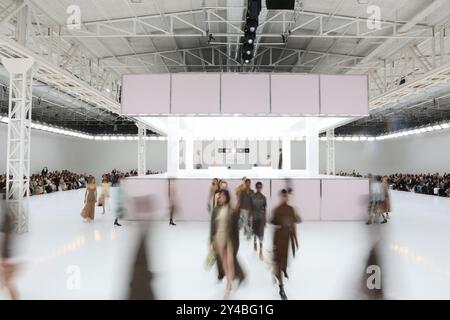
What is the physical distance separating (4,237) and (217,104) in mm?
8594

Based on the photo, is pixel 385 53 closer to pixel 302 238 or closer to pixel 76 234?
pixel 302 238

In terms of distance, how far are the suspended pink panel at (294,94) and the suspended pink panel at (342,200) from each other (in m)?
2.73

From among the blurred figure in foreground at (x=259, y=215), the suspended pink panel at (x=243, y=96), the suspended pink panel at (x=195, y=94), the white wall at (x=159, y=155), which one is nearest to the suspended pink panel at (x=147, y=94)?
the suspended pink panel at (x=195, y=94)

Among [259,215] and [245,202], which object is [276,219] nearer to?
[259,215]

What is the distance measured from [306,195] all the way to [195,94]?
535 cm

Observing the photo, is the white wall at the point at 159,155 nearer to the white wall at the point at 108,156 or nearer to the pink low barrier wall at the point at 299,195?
the white wall at the point at 108,156

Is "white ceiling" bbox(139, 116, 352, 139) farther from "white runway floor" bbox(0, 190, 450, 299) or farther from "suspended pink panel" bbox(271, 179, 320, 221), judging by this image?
"white runway floor" bbox(0, 190, 450, 299)

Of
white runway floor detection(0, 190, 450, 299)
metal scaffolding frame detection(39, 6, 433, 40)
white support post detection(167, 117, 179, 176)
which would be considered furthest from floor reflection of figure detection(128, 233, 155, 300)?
white support post detection(167, 117, 179, 176)

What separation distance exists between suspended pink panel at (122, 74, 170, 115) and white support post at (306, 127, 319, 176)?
281 inches

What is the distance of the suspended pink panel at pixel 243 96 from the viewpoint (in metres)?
12.2

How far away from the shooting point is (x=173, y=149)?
1562 cm

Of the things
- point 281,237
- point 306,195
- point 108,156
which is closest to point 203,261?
point 281,237

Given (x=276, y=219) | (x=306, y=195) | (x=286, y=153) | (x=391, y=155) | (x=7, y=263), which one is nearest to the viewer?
(x=7, y=263)

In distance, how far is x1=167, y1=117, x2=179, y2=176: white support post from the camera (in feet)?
48.5
